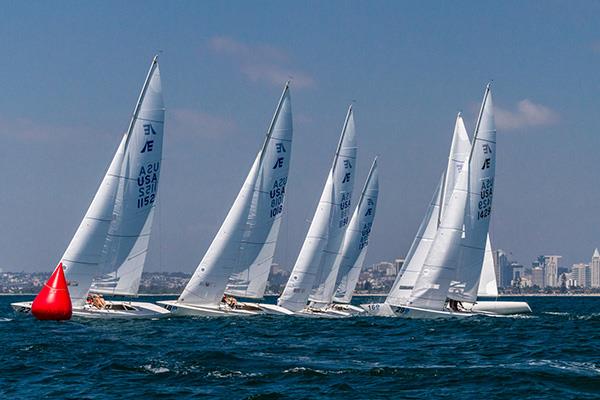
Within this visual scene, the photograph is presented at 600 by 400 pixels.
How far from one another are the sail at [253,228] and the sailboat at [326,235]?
2800 millimetres

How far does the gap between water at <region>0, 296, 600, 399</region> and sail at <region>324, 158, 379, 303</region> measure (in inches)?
667

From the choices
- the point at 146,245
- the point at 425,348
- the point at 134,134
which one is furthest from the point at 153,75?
the point at 425,348

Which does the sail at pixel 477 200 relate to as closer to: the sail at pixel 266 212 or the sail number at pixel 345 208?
the sail at pixel 266 212

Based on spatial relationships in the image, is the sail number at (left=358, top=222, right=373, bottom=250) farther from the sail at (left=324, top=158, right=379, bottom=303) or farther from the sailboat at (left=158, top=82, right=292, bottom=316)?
the sailboat at (left=158, top=82, right=292, bottom=316)

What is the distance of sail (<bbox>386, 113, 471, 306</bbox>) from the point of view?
55.0 m

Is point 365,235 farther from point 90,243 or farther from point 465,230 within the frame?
point 90,243

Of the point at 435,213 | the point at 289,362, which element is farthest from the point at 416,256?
the point at 289,362

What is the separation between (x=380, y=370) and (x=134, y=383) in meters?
6.03

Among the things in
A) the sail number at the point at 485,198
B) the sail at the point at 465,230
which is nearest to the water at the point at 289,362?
the sail at the point at 465,230

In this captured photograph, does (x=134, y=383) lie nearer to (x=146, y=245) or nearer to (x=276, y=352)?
(x=276, y=352)

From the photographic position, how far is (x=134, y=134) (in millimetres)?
43781

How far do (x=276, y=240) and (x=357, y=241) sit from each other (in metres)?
9.93

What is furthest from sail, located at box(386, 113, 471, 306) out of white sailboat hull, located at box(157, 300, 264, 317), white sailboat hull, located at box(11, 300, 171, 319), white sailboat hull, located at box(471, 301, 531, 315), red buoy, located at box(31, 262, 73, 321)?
red buoy, located at box(31, 262, 73, 321)

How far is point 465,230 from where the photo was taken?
161 ft
